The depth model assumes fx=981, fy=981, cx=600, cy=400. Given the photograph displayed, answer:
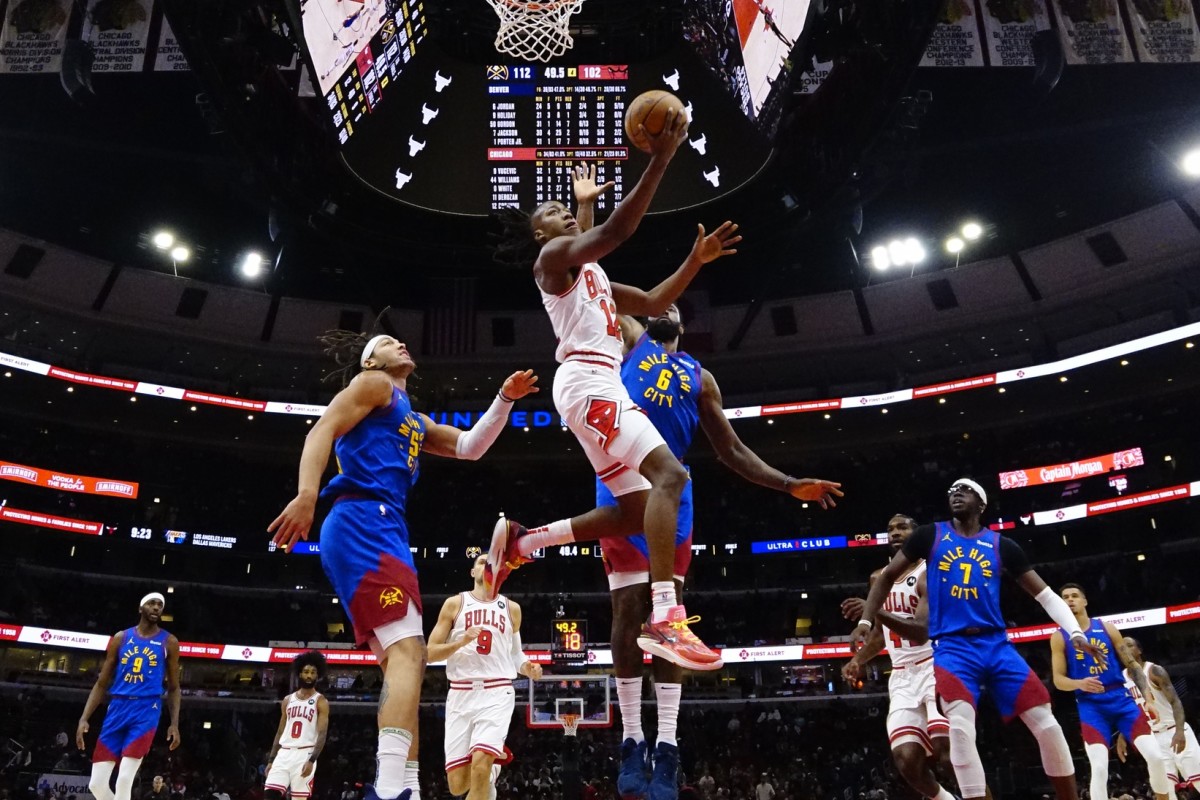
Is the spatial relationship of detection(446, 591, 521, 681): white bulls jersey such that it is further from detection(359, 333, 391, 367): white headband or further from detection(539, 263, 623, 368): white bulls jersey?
detection(539, 263, 623, 368): white bulls jersey

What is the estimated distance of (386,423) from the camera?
4734 millimetres

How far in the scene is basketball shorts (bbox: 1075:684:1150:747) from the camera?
27.0 ft

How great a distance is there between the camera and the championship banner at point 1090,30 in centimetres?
1839

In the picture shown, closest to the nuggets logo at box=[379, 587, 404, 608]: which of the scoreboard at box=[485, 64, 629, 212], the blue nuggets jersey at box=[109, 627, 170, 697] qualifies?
the blue nuggets jersey at box=[109, 627, 170, 697]

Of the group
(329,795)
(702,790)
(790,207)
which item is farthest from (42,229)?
(702,790)

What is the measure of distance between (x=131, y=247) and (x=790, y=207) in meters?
18.3

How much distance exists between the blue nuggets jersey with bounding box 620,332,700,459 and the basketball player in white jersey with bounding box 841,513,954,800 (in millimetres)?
1975

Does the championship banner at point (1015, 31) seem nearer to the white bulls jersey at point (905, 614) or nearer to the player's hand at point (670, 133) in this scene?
the white bulls jersey at point (905, 614)

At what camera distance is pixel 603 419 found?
4.76 m

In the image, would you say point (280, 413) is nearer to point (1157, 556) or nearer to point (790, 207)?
point (790, 207)

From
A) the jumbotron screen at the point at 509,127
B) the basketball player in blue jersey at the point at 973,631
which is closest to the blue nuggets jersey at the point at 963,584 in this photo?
the basketball player in blue jersey at the point at 973,631

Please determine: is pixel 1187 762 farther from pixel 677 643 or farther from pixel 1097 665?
pixel 677 643

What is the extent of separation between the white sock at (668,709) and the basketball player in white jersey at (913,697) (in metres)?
2.10

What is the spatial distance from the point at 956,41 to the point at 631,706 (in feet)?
58.6
